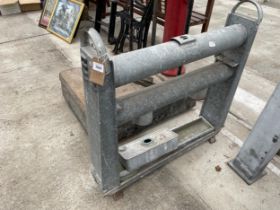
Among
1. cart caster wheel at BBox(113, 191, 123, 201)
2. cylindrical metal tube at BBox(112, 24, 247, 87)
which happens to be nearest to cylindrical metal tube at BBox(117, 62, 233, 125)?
cylindrical metal tube at BBox(112, 24, 247, 87)

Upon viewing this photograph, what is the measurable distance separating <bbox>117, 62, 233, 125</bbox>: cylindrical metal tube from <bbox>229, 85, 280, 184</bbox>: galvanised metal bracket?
32 cm

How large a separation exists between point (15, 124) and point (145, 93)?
1298 mm

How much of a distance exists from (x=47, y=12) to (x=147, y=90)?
2.97 m

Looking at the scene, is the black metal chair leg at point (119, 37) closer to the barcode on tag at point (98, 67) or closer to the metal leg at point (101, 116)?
the metal leg at point (101, 116)

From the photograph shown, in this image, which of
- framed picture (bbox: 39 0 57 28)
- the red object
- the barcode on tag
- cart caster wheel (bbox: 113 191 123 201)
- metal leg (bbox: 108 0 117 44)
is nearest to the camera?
the barcode on tag

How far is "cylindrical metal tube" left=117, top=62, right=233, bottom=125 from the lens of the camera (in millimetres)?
1121

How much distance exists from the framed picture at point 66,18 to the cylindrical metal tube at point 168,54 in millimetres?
2394

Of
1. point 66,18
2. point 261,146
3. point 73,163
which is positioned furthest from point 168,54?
point 66,18

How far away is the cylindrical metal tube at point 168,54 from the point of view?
948mm

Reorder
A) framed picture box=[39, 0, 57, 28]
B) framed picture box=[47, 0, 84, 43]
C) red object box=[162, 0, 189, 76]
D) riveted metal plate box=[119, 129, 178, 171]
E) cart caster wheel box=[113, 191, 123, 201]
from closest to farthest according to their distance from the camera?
riveted metal plate box=[119, 129, 178, 171]
cart caster wheel box=[113, 191, 123, 201]
red object box=[162, 0, 189, 76]
framed picture box=[47, 0, 84, 43]
framed picture box=[39, 0, 57, 28]

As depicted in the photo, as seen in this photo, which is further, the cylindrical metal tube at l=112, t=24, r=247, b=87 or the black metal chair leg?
the black metal chair leg

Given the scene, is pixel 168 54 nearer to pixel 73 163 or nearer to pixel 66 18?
pixel 73 163

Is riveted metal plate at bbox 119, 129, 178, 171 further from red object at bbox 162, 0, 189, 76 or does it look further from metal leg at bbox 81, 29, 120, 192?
red object at bbox 162, 0, 189, 76

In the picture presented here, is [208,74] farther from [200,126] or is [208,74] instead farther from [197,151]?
[197,151]
